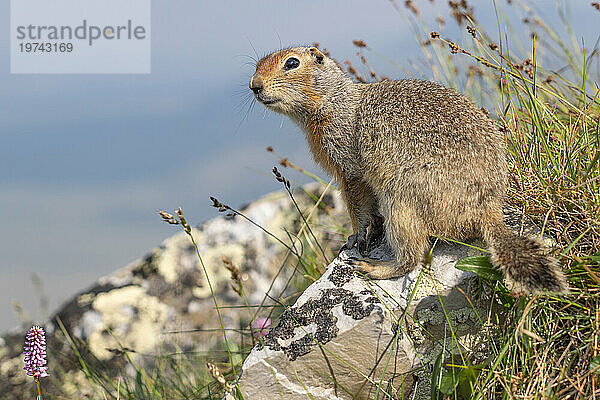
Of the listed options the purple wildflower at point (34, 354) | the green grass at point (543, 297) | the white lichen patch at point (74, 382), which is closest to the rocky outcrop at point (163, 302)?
the white lichen patch at point (74, 382)

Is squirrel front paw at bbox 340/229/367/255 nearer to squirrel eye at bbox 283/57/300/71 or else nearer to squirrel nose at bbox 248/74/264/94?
squirrel nose at bbox 248/74/264/94

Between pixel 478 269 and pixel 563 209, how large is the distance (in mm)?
1043

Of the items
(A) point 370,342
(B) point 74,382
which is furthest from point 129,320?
(A) point 370,342

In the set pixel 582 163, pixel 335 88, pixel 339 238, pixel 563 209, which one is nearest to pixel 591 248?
pixel 563 209

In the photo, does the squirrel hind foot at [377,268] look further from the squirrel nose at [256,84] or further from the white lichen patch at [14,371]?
the white lichen patch at [14,371]

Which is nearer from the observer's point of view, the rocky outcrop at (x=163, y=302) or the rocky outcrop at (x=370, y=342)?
the rocky outcrop at (x=370, y=342)

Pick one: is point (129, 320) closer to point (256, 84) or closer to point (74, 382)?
point (74, 382)

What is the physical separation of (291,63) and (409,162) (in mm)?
1582

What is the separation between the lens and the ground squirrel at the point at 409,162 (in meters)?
3.84

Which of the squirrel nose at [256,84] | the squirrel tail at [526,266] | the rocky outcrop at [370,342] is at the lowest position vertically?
the rocky outcrop at [370,342]

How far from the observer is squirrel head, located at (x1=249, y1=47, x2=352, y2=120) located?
4879mm

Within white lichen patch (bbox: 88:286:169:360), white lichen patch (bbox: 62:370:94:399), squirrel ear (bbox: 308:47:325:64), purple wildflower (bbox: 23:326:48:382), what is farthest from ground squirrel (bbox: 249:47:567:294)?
white lichen patch (bbox: 62:370:94:399)

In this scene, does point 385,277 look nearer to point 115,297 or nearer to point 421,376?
point 421,376

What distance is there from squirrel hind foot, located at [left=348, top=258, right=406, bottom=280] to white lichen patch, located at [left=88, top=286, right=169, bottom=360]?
4.20 m
